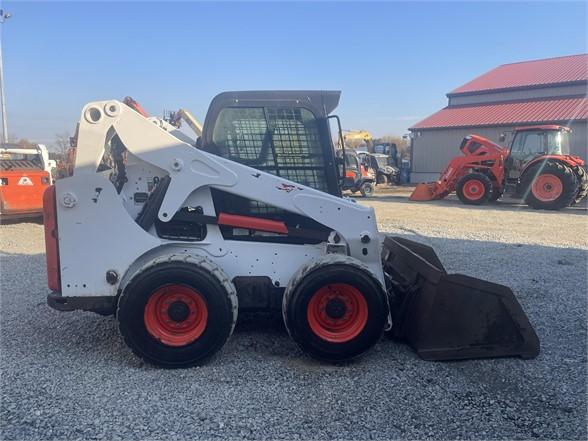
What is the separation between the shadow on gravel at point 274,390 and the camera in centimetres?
305

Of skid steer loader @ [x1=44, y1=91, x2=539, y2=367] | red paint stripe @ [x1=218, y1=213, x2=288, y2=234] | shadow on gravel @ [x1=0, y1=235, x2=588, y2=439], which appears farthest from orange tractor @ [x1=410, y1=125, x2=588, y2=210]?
red paint stripe @ [x1=218, y1=213, x2=288, y2=234]

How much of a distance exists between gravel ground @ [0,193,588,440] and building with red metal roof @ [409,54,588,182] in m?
21.1

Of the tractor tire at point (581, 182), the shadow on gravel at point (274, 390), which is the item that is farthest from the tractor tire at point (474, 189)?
the shadow on gravel at point (274, 390)

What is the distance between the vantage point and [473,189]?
53.1 feet

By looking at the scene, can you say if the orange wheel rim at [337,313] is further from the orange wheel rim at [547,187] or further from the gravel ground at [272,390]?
the orange wheel rim at [547,187]

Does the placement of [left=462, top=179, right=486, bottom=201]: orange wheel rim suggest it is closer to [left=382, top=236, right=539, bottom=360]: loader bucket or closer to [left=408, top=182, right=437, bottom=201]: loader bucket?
[left=408, top=182, right=437, bottom=201]: loader bucket

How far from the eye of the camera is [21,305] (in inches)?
217

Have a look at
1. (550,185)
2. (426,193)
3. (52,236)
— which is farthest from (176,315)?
(426,193)

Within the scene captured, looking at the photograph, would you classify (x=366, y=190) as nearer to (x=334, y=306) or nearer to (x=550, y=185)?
(x=550, y=185)

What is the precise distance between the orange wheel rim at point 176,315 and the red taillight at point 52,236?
851mm

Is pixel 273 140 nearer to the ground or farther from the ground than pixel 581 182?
farther from the ground

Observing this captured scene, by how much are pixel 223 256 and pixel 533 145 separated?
1435cm

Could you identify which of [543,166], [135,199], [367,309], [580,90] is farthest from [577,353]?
[580,90]

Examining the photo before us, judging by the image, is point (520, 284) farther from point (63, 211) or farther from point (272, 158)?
point (63, 211)
